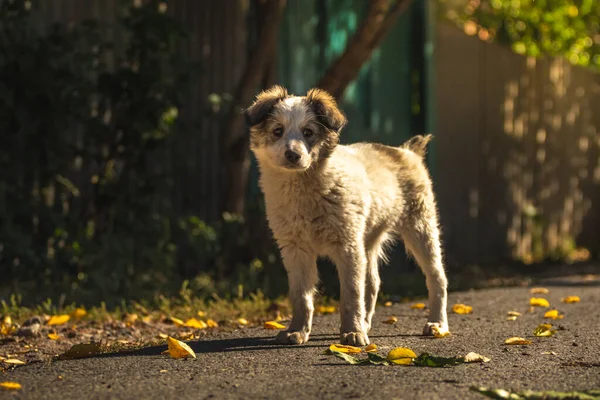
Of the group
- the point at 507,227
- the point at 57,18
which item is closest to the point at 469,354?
the point at 57,18

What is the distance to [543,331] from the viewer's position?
19.9ft

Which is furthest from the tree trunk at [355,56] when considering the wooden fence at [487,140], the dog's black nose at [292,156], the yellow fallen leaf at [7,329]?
the yellow fallen leaf at [7,329]

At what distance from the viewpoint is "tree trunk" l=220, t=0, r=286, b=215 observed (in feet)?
29.8

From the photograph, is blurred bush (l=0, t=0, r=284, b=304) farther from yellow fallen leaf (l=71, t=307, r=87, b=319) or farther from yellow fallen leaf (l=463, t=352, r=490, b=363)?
yellow fallen leaf (l=463, t=352, r=490, b=363)

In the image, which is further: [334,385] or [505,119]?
[505,119]

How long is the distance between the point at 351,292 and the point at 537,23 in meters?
10.3

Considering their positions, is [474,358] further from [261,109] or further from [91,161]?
[91,161]

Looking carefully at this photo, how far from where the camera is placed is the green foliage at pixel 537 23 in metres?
14.6

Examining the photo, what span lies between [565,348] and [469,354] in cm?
83

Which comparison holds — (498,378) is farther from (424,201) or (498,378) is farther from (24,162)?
(24,162)

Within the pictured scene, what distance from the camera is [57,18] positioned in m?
8.40

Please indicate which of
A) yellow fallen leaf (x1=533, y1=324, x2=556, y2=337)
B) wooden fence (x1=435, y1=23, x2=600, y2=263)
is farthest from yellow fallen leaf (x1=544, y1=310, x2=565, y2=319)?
wooden fence (x1=435, y1=23, x2=600, y2=263)

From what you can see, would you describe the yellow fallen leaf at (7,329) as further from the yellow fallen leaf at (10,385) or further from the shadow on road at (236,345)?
the yellow fallen leaf at (10,385)

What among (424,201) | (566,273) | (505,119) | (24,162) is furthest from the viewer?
(505,119)
